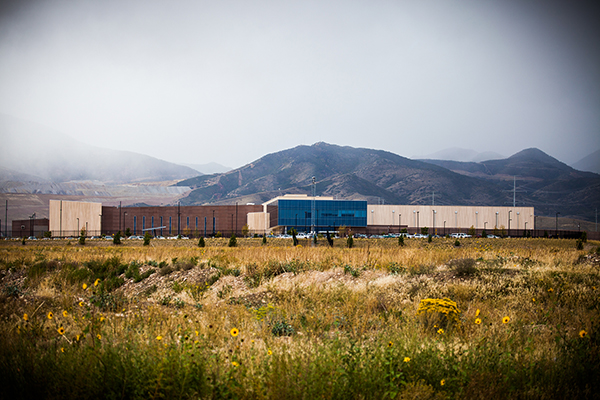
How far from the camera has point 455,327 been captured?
705 cm

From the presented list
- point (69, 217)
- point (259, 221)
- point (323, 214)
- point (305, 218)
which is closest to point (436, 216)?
point (323, 214)

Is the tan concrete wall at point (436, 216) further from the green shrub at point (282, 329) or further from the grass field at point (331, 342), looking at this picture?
the green shrub at point (282, 329)

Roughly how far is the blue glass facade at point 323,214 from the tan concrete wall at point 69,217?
50.5m

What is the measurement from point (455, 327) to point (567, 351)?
6.11ft

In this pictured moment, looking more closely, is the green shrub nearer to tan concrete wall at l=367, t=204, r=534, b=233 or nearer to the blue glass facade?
the blue glass facade

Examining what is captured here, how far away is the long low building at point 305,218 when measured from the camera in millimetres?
103625

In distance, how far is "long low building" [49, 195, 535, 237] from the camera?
104 m

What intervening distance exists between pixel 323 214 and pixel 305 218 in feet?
17.4

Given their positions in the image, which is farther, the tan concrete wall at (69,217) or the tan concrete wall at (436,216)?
the tan concrete wall at (436,216)

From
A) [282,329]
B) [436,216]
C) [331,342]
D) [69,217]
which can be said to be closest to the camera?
[331,342]

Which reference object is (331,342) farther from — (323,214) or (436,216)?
(436,216)

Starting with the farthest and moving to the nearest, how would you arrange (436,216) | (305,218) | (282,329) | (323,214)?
(436,216)
(323,214)
(305,218)
(282,329)

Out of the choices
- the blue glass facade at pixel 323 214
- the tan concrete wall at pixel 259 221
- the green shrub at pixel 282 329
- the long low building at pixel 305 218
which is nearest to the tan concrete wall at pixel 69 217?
the long low building at pixel 305 218

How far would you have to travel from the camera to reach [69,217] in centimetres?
9519
